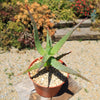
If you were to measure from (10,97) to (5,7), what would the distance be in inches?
114

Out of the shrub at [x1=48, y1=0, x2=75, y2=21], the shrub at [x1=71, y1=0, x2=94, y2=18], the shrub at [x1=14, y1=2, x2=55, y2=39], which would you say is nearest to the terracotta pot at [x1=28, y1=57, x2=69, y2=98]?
the shrub at [x1=14, y1=2, x2=55, y2=39]

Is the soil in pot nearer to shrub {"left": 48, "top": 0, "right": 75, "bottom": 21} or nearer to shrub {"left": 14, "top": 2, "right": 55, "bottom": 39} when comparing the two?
shrub {"left": 14, "top": 2, "right": 55, "bottom": 39}

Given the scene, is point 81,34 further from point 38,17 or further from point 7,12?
point 7,12

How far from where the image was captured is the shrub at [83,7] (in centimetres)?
450

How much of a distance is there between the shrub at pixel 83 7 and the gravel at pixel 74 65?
1076mm

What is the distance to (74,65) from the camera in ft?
12.1

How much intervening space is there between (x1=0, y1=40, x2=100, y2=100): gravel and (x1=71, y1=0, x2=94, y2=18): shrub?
3.53 feet

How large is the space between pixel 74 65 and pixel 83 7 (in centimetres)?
218

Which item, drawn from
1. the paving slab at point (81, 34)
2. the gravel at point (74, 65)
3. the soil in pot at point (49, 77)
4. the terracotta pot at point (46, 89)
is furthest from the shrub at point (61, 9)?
the soil in pot at point (49, 77)

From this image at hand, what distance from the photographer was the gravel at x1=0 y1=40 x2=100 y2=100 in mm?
3070

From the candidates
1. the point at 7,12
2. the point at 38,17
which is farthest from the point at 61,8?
the point at 7,12

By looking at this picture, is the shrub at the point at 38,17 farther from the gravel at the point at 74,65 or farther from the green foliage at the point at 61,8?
the gravel at the point at 74,65

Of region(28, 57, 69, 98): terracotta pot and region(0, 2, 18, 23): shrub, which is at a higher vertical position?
region(0, 2, 18, 23): shrub

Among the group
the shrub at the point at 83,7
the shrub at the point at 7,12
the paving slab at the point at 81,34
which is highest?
the shrub at the point at 7,12
